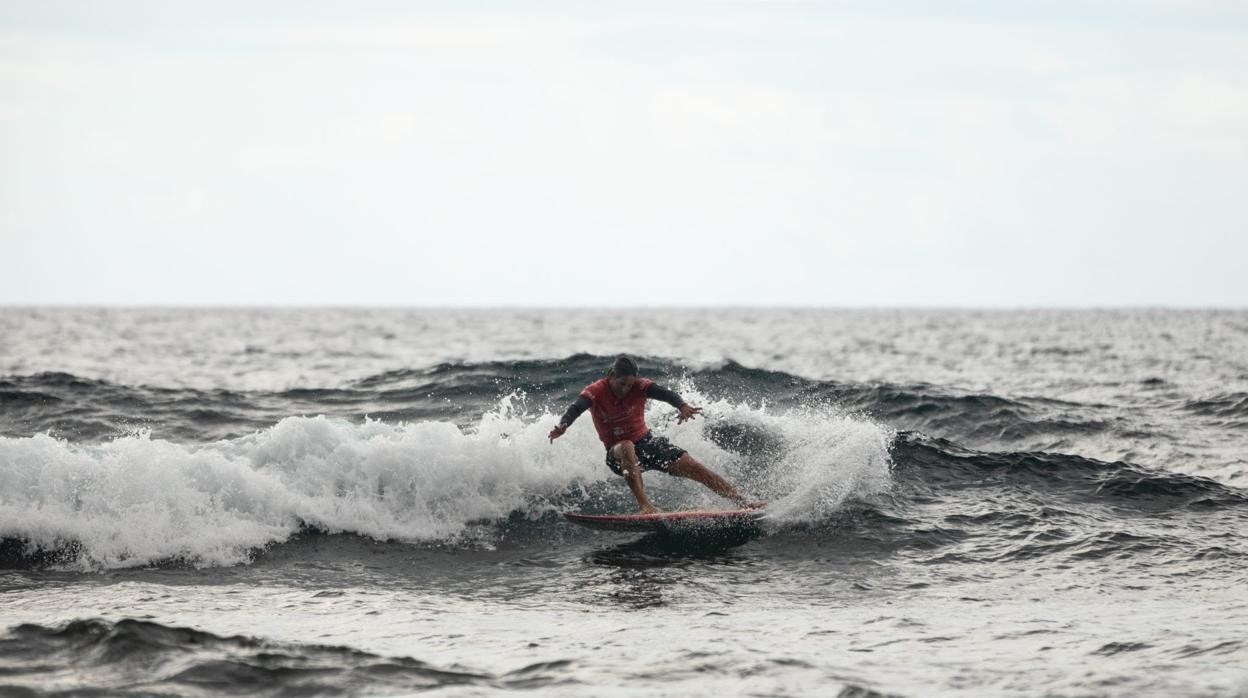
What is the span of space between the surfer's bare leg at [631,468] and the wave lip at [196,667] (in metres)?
4.91

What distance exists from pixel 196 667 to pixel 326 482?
5.72 m

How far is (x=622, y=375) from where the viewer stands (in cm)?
1254

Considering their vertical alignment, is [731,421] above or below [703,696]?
above

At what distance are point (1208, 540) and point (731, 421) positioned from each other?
623cm

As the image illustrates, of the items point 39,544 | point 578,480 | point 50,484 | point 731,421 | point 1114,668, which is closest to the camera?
point 1114,668

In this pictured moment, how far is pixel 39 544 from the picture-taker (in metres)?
11.1

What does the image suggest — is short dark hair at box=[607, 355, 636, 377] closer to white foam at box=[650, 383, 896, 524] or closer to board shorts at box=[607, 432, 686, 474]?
board shorts at box=[607, 432, 686, 474]

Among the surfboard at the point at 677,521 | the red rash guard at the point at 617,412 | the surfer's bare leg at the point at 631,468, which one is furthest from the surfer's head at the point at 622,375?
the surfboard at the point at 677,521

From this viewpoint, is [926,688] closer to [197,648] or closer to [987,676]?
[987,676]

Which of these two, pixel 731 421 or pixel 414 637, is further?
pixel 731 421

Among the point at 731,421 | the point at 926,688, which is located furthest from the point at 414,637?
the point at 731,421

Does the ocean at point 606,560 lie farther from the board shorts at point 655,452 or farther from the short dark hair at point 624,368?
the short dark hair at point 624,368

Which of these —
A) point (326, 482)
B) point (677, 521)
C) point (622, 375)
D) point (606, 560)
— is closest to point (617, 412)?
point (622, 375)

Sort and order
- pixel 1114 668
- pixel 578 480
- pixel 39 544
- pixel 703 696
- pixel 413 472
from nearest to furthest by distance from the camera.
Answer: pixel 703 696, pixel 1114 668, pixel 39 544, pixel 413 472, pixel 578 480
